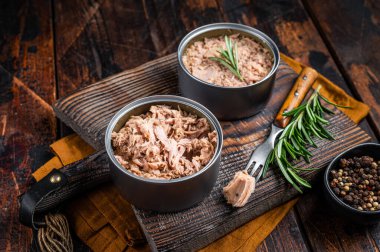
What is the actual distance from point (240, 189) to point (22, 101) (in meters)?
1.14

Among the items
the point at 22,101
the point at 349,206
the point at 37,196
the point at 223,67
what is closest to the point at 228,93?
the point at 223,67

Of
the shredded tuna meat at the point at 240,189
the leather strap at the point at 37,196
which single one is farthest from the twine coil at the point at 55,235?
the shredded tuna meat at the point at 240,189

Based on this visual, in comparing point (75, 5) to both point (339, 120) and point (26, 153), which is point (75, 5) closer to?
point (26, 153)

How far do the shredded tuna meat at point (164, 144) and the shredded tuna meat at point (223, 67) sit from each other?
0.79 feet

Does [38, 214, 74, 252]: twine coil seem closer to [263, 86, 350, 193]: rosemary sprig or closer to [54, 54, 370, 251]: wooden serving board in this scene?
[54, 54, 370, 251]: wooden serving board

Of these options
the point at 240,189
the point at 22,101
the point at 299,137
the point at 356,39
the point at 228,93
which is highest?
the point at 22,101

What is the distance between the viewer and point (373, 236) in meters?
2.02

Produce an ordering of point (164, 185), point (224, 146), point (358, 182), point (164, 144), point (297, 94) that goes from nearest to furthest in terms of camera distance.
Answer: point (164, 185), point (164, 144), point (358, 182), point (224, 146), point (297, 94)

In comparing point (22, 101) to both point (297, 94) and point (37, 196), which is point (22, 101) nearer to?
point (37, 196)

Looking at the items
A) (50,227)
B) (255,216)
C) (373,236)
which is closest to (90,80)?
(50,227)

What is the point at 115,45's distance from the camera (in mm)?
2717

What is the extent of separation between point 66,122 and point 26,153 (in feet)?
0.69

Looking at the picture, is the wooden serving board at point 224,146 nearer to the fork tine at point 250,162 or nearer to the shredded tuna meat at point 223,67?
the fork tine at point 250,162

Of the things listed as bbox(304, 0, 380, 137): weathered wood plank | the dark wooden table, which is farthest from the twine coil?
bbox(304, 0, 380, 137): weathered wood plank
